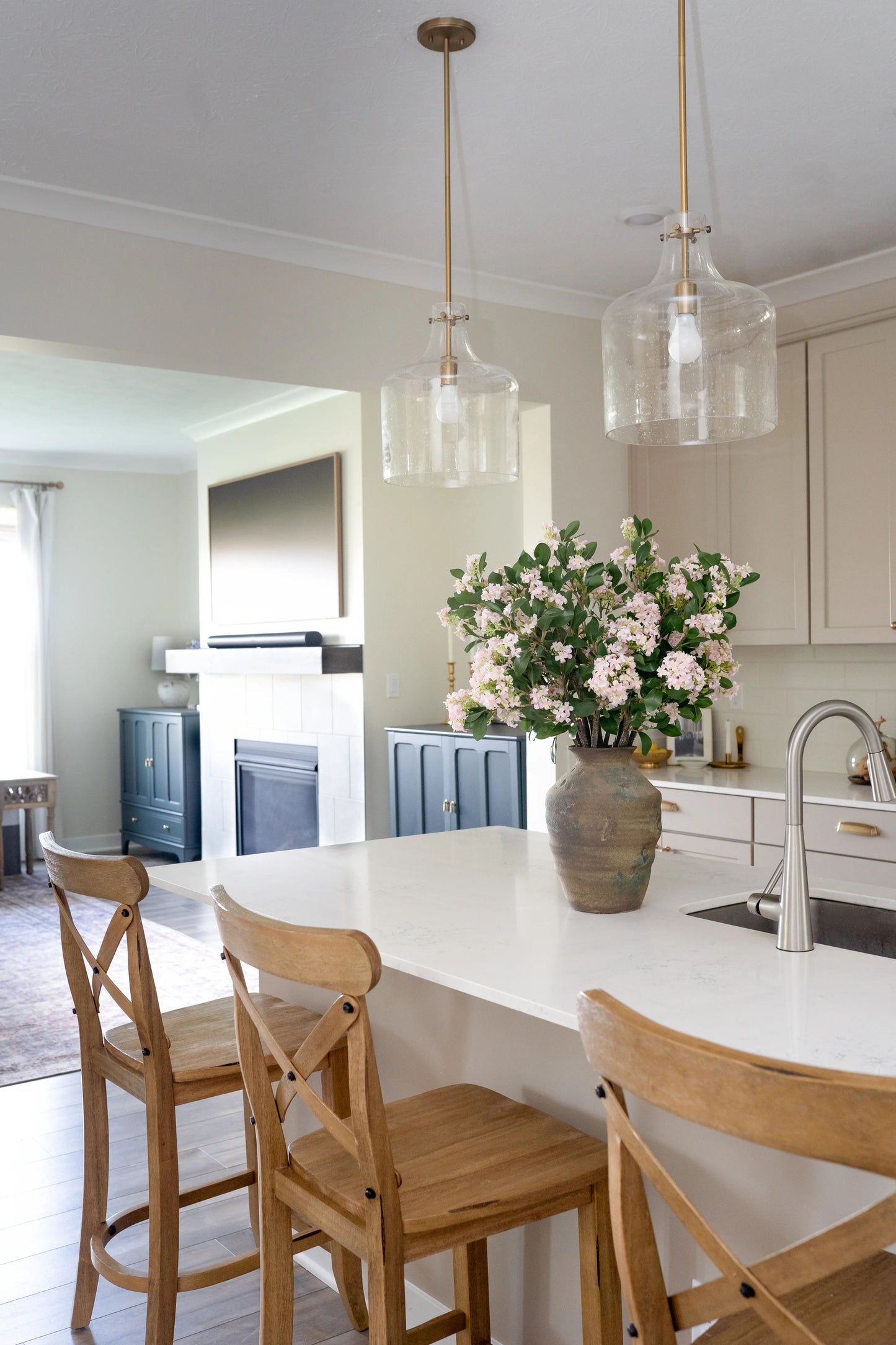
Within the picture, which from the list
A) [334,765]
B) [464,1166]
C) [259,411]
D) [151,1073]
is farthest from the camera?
[259,411]

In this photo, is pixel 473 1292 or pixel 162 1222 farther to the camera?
pixel 162 1222

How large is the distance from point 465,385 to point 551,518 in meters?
1.95

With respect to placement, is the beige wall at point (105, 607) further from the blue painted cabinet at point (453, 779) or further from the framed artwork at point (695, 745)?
the framed artwork at point (695, 745)

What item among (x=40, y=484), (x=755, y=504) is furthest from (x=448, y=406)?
(x=40, y=484)

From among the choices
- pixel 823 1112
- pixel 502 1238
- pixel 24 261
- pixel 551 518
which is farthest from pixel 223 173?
pixel 823 1112

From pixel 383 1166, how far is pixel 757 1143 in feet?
1.88

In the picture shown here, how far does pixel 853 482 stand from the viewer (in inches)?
151

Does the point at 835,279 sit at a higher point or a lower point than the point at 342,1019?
higher

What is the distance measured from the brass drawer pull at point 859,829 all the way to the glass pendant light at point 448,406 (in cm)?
173

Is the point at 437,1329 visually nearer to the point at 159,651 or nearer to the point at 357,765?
the point at 357,765

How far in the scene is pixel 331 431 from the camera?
563cm

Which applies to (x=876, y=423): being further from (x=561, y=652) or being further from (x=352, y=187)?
(x=561, y=652)

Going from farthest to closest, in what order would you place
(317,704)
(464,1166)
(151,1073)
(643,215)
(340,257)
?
(317,704) → (340,257) → (643,215) → (151,1073) → (464,1166)

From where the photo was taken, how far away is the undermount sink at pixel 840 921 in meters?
1.99
